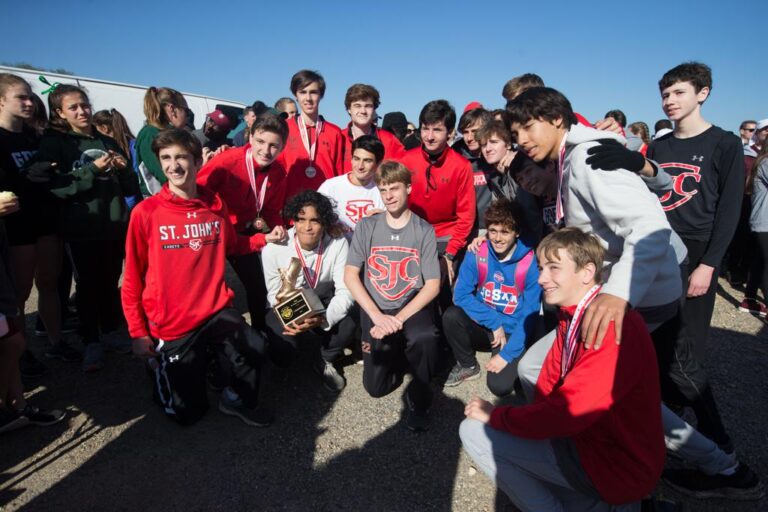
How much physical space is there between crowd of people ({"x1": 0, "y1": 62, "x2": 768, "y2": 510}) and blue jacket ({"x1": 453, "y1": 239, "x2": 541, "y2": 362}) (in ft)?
0.06

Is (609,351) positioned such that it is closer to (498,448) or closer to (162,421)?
(498,448)

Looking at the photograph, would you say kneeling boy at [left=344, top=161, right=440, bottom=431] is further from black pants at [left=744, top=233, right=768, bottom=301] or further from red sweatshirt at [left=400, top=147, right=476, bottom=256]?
black pants at [left=744, top=233, right=768, bottom=301]

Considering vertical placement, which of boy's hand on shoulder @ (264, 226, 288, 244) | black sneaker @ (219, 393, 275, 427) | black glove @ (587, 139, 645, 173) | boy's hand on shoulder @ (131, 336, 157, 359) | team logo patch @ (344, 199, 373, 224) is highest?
black glove @ (587, 139, 645, 173)

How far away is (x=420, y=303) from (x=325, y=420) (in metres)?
1.15

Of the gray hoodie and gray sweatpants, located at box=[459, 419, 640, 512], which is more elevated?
the gray hoodie

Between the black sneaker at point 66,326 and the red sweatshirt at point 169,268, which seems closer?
the red sweatshirt at point 169,268

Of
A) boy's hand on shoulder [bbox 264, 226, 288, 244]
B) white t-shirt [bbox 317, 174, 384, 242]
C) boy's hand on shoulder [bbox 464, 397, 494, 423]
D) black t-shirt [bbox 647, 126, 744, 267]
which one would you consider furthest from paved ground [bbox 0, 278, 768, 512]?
white t-shirt [bbox 317, 174, 384, 242]

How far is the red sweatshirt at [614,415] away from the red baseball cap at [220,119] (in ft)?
17.6

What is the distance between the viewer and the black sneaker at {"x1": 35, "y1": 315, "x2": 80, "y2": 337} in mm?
4470

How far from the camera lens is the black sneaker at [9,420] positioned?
2.94 metres

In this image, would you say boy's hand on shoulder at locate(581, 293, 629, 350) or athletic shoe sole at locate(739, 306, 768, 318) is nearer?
boy's hand on shoulder at locate(581, 293, 629, 350)

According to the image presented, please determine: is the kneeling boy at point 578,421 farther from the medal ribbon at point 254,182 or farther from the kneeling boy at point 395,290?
the medal ribbon at point 254,182

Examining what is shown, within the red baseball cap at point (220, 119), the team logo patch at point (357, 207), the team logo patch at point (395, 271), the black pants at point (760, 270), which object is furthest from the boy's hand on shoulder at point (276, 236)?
the black pants at point (760, 270)

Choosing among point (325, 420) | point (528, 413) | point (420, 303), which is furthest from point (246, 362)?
point (528, 413)
